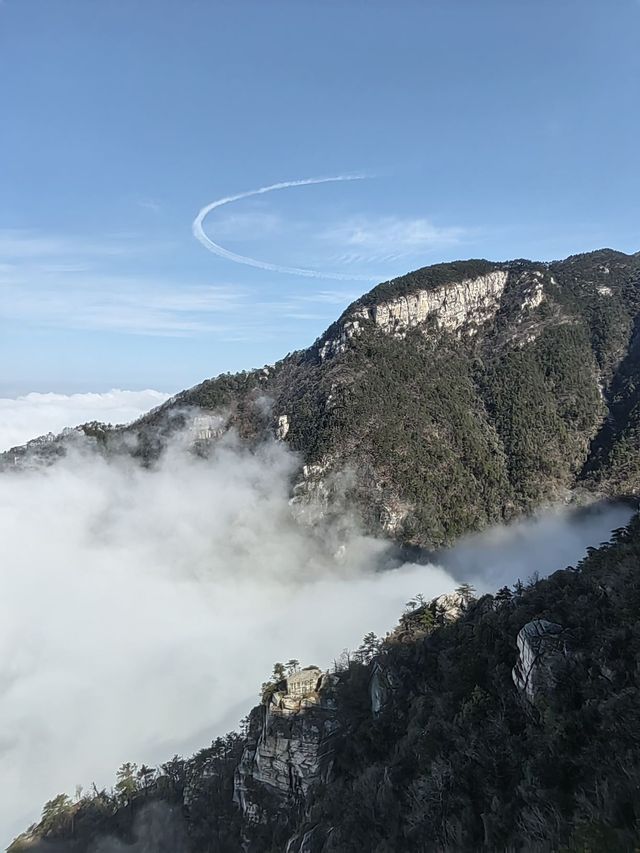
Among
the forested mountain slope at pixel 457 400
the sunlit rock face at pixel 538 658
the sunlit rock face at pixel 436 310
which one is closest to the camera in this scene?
the sunlit rock face at pixel 538 658

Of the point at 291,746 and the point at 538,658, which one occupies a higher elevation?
the point at 538,658

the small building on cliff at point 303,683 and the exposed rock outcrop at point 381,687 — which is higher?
the exposed rock outcrop at point 381,687

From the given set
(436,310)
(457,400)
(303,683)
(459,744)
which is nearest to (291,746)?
(303,683)

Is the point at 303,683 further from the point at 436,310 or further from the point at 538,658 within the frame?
the point at 436,310

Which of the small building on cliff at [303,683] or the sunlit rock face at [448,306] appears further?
the sunlit rock face at [448,306]

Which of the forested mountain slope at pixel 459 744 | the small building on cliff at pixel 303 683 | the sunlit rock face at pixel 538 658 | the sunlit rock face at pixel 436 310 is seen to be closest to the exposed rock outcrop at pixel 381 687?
A: the forested mountain slope at pixel 459 744

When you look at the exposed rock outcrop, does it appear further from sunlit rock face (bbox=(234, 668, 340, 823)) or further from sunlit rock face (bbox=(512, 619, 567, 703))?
sunlit rock face (bbox=(512, 619, 567, 703))

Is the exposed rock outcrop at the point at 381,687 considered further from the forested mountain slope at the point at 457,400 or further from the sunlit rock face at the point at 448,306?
the sunlit rock face at the point at 448,306
